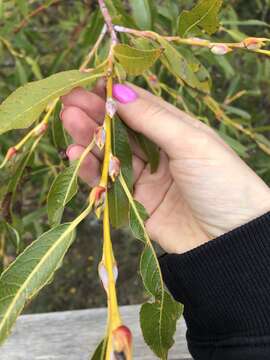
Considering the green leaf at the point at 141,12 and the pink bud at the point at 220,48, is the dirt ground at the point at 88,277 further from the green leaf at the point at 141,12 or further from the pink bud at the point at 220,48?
the pink bud at the point at 220,48

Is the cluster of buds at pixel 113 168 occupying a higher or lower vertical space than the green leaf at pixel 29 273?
higher

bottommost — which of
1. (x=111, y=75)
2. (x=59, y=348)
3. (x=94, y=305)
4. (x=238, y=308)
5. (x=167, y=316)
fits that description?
(x=94, y=305)

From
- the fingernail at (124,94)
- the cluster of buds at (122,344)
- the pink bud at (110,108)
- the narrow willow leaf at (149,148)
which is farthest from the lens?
the narrow willow leaf at (149,148)

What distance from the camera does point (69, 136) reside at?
1.10 metres

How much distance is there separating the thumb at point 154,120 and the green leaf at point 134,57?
0.17 metres

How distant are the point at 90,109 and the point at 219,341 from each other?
43 cm

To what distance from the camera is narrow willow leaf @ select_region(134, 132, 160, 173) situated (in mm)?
1042

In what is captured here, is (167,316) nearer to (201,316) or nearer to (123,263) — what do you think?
(201,316)

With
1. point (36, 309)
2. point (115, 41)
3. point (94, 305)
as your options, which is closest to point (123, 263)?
point (94, 305)

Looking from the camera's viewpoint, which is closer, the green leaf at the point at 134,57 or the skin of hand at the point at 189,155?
the green leaf at the point at 134,57

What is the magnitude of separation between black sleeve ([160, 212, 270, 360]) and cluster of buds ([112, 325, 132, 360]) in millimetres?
431

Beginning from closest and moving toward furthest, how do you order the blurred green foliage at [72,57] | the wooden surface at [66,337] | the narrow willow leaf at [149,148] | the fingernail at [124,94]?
the fingernail at [124,94], the narrow willow leaf at [149,148], the wooden surface at [66,337], the blurred green foliage at [72,57]

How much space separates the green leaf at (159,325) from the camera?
0.70 meters

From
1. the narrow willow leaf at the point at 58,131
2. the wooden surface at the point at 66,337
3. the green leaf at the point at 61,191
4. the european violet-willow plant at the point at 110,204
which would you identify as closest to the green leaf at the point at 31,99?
the european violet-willow plant at the point at 110,204
